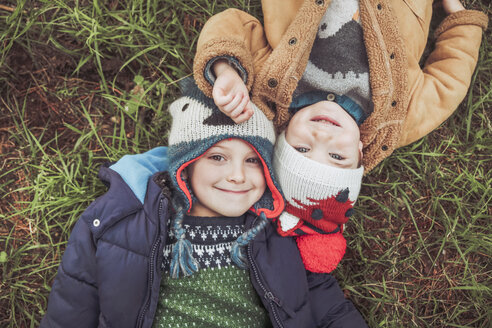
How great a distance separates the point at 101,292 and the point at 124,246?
281 millimetres

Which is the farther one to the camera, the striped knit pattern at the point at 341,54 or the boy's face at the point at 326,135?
the striped knit pattern at the point at 341,54

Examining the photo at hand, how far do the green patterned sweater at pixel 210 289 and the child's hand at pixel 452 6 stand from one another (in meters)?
2.02

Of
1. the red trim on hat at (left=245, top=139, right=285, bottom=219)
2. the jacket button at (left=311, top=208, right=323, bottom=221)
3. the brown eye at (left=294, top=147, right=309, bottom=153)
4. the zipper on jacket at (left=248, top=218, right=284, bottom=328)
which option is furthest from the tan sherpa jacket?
the zipper on jacket at (left=248, top=218, right=284, bottom=328)

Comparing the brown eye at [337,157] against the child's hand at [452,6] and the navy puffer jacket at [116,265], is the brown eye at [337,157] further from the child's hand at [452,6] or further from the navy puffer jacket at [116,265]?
the child's hand at [452,6]

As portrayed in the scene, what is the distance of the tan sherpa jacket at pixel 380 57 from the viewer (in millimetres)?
2209

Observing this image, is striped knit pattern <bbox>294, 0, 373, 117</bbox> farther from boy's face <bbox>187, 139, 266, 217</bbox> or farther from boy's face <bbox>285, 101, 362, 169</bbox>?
boy's face <bbox>187, 139, 266, 217</bbox>

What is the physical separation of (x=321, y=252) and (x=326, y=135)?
73 centimetres

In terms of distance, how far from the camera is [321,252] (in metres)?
2.32

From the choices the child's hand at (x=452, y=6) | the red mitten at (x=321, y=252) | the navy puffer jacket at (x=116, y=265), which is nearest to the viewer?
the navy puffer jacket at (x=116, y=265)

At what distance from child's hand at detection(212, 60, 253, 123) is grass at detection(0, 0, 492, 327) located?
0.66 metres

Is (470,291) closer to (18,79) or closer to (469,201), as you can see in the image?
(469,201)

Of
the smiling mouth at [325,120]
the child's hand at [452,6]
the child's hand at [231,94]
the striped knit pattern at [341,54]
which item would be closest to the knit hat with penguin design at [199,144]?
the child's hand at [231,94]

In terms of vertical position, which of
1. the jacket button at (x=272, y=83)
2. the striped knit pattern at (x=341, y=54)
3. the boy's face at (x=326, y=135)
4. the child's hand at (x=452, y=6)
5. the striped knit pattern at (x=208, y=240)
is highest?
the child's hand at (x=452, y=6)

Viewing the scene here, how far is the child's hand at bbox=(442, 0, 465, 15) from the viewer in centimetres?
255
